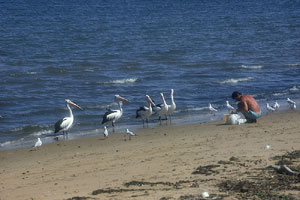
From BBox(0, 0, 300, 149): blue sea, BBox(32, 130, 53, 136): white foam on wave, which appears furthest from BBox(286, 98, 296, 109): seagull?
BBox(32, 130, 53, 136): white foam on wave

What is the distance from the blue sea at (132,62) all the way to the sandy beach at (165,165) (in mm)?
2291

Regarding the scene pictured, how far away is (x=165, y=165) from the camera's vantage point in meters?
11.5

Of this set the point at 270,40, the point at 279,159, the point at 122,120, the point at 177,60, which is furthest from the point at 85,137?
the point at 270,40

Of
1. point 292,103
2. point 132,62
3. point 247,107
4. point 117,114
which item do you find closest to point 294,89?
point 292,103

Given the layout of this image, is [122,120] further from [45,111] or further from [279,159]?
[279,159]

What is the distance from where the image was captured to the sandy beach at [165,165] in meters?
9.34

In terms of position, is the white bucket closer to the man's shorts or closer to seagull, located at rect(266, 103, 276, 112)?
the man's shorts

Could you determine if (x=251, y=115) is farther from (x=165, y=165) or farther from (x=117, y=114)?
(x=165, y=165)

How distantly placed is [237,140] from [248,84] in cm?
1192

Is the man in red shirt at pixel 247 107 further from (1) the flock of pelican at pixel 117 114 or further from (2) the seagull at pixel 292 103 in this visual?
(1) the flock of pelican at pixel 117 114

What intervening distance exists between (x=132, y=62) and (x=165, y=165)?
68.2 ft

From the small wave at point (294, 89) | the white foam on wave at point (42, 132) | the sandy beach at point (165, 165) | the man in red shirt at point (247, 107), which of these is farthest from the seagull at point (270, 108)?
the white foam on wave at point (42, 132)

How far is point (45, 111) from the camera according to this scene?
20703 mm

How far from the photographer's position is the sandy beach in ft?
30.6
